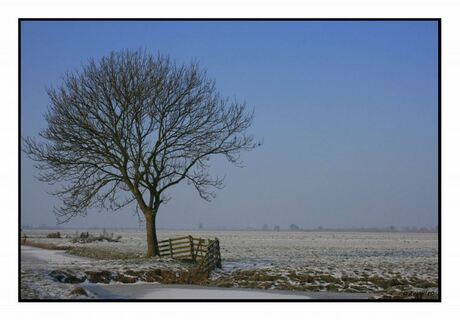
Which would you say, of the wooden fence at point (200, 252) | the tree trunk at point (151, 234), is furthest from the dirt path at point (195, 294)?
the tree trunk at point (151, 234)

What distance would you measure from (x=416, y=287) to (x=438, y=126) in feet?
17.8

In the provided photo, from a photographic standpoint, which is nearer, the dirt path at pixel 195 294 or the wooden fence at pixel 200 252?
the dirt path at pixel 195 294

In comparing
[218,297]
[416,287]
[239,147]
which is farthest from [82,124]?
[416,287]

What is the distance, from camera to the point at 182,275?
24375 millimetres

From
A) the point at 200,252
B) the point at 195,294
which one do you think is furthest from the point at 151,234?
the point at 195,294

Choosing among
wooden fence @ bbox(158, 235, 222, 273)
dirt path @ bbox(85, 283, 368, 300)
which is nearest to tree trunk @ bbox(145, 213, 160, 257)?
wooden fence @ bbox(158, 235, 222, 273)

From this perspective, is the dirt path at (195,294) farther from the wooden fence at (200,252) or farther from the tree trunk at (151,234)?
the tree trunk at (151,234)

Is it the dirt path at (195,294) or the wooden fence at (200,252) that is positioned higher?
the wooden fence at (200,252)

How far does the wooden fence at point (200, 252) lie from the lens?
26078 mm

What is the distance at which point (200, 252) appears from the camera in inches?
1129

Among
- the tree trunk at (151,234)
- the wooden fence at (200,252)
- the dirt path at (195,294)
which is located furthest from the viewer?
the tree trunk at (151,234)

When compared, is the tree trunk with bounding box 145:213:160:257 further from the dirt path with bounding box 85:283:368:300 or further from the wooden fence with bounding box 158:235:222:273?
the dirt path with bounding box 85:283:368:300

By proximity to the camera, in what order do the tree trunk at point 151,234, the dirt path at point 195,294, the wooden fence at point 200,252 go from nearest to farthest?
the dirt path at point 195,294 < the wooden fence at point 200,252 < the tree trunk at point 151,234
